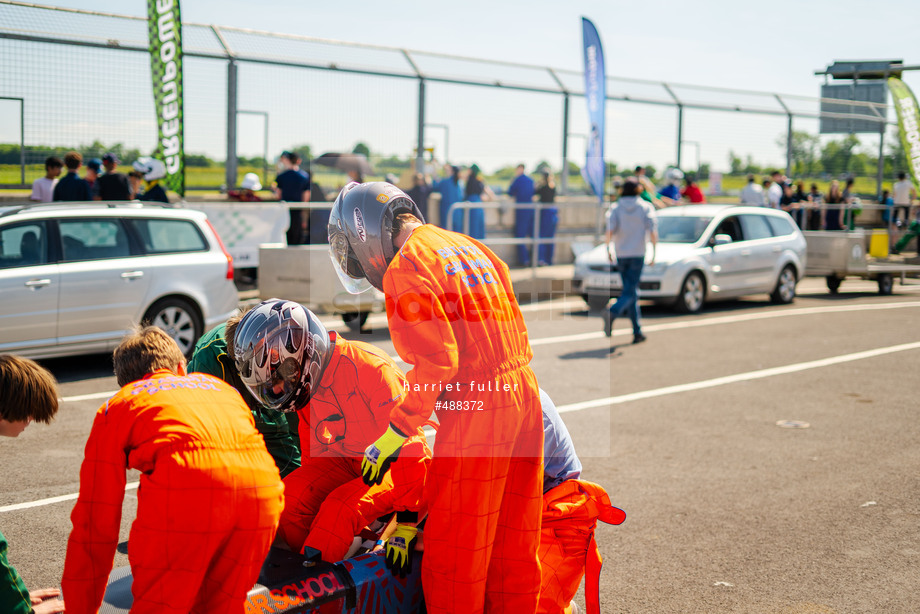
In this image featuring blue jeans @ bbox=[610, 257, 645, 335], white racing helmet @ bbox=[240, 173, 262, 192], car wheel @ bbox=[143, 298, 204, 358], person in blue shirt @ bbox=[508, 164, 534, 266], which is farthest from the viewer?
person in blue shirt @ bbox=[508, 164, 534, 266]

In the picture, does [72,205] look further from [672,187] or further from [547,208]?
[672,187]

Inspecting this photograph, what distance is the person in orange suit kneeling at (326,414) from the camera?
2.94 meters

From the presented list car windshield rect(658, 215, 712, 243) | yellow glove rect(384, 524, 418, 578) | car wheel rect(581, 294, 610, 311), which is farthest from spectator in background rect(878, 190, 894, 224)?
yellow glove rect(384, 524, 418, 578)

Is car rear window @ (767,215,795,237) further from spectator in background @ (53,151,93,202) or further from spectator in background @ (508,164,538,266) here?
spectator in background @ (53,151,93,202)

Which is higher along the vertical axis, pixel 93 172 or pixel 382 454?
pixel 93 172

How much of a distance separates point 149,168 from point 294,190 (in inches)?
89.4

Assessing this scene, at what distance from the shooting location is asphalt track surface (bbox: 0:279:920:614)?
4.25 metres

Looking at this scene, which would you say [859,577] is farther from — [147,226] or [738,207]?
[738,207]

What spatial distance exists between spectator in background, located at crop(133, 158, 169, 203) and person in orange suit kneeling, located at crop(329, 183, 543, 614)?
9.95 metres

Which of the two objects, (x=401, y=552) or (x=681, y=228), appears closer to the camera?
(x=401, y=552)

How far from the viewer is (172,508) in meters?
2.43

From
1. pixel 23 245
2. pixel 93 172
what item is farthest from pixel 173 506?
pixel 93 172

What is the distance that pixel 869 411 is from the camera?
303 inches

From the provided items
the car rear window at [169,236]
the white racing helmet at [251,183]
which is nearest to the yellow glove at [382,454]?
the car rear window at [169,236]
